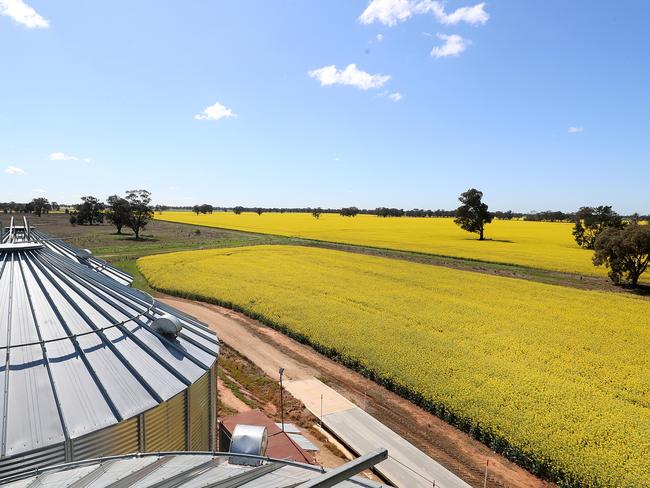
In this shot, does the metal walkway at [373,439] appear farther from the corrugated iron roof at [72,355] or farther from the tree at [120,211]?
the tree at [120,211]

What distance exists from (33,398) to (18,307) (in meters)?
4.12

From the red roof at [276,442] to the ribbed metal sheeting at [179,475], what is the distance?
21.0ft

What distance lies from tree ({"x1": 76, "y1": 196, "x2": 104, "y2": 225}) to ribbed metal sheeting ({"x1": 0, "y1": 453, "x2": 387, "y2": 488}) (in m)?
171

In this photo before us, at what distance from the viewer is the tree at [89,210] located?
155500mm

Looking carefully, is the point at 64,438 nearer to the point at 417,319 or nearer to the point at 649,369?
the point at 417,319

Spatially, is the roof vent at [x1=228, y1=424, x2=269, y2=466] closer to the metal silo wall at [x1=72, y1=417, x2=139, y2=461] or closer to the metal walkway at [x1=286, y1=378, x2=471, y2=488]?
the metal silo wall at [x1=72, y1=417, x2=139, y2=461]

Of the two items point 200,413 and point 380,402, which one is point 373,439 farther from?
point 200,413

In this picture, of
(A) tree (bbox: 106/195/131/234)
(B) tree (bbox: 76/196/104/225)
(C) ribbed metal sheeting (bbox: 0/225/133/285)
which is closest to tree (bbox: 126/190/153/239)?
(A) tree (bbox: 106/195/131/234)

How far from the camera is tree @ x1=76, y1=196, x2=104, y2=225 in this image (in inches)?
6122

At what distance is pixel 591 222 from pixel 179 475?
351 feet

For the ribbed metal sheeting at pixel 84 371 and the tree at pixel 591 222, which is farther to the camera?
the tree at pixel 591 222

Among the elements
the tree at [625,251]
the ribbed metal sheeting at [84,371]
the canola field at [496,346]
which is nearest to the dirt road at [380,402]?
the canola field at [496,346]

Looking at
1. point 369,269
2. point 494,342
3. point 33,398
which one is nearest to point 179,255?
point 369,269

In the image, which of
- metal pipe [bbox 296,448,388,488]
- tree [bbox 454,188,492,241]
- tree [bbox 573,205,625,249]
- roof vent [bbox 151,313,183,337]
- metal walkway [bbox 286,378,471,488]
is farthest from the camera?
tree [bbox 454,188,492,241]
